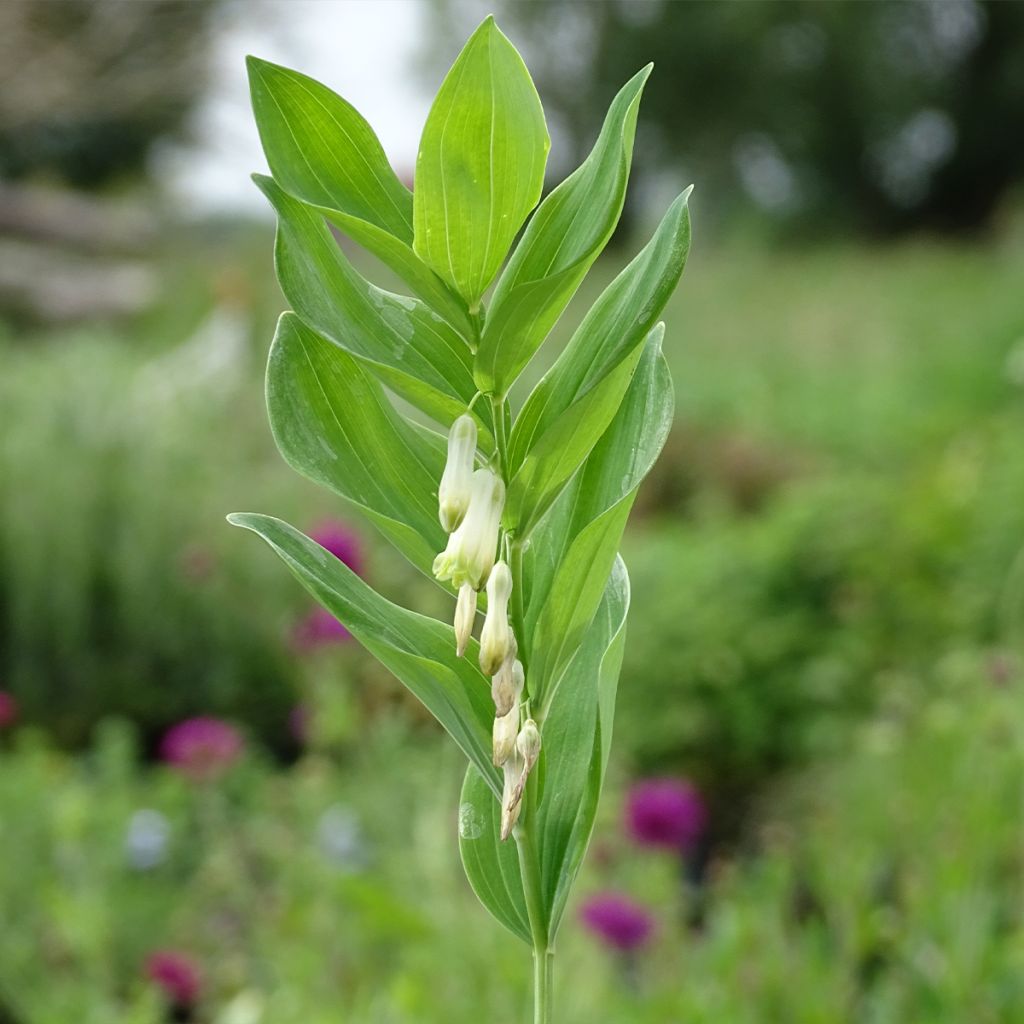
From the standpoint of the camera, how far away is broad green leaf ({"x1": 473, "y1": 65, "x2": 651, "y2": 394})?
441 mm

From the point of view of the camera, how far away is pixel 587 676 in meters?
0.51

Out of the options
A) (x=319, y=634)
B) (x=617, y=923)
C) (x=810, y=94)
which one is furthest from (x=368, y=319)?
(x=810, y=94)

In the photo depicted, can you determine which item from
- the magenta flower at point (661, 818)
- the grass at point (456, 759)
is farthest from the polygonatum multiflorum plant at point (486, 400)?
the magenta flower at point (661, 818)

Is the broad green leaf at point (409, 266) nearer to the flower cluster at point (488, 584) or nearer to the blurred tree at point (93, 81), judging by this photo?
the flower cluster at point (488, 584)

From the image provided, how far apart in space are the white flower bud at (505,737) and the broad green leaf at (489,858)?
9 centimetres

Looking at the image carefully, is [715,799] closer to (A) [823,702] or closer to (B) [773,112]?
(A) [823,702]

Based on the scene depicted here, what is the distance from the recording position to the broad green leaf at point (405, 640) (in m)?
0.45

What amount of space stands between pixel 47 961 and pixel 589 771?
1.81 meters

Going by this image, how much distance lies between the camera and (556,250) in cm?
47

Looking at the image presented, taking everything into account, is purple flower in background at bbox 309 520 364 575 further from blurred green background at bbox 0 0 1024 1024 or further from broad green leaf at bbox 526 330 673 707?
broad green leaf at bbox 526 330 673 707

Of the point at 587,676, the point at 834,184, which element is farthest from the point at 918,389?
the point at 834,184

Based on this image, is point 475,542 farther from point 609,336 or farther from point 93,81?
point 93,81

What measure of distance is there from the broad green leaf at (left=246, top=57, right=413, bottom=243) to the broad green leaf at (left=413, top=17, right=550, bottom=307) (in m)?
0.02

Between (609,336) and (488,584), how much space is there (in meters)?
0.10
